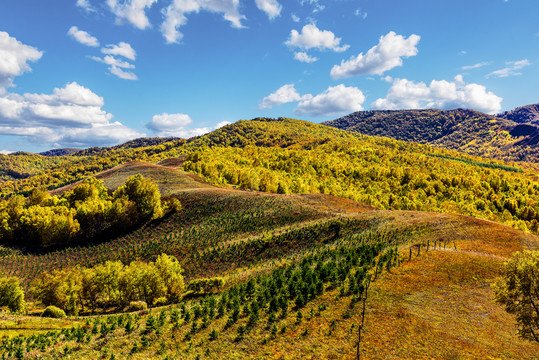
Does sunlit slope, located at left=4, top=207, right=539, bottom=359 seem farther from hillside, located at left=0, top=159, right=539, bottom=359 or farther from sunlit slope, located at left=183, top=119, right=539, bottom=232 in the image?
sunlit slope, located at left=183, top=119, right=539, bottom=232

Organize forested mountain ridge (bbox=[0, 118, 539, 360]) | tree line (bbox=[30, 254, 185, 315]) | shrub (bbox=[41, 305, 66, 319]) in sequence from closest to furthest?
forested mountain ridge (bbox=[0, 118, 539, 360])
shrub (bbox=[41, 305, 66, 319])
tree line (bbox=[30, 254, 185, 315])

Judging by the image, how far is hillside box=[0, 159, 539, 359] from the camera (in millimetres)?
18688

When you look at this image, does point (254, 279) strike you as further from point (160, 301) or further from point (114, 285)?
point (114, 285)

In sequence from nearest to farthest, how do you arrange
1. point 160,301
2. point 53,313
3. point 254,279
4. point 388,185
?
point 53,313 < point 254,279 < point 160,301 < point 388,185

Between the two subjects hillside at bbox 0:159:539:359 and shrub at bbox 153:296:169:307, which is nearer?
hillside at bbox 0:159:539:359

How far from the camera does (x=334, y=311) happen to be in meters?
23.2

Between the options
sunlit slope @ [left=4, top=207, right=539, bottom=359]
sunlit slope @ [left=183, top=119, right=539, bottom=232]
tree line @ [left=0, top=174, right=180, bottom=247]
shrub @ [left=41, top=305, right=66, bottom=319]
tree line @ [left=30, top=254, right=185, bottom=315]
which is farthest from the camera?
sunlit slope @ [left=183, top=119, right=539, bottom=232]

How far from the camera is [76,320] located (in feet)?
87.9

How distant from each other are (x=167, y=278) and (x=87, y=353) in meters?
19.7

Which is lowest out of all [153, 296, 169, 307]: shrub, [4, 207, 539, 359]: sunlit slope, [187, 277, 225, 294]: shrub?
[153, 296, 169, 307]: shrub

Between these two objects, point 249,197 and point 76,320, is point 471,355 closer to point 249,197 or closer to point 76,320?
point 76,320

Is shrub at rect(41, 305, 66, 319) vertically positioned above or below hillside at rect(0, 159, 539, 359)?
below

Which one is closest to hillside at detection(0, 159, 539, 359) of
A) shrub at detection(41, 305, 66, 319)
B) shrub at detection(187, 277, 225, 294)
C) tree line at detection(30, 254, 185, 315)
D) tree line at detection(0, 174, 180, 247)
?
shrub at detection(187, 277, 225, 294)

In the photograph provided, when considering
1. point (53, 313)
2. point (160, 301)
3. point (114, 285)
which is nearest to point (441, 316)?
point (160, 301)
